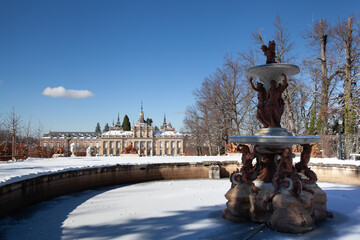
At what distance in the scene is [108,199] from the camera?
26.7 ft

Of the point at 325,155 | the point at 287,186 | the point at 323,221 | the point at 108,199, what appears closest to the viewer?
the point at 287,186

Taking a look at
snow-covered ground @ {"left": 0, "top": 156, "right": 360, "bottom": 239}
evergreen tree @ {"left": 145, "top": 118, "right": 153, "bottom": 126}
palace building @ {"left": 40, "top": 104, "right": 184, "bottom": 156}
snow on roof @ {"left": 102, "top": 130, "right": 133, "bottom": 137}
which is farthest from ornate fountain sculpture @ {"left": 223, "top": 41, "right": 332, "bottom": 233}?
evergreen tree @ {"left": 145, "top": 118, "right": 153, "bottom": 126}

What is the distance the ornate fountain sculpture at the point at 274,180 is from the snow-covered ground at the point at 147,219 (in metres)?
0.24

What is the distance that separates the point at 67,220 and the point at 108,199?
222cm

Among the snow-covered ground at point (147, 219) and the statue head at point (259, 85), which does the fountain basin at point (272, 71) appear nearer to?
the statue head at point (259, 85)

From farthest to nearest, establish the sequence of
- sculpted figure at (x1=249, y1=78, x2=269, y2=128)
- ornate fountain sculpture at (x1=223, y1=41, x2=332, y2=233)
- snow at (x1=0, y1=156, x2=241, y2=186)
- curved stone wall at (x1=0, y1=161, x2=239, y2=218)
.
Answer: snow at (x1=0, y1=156, x2=241, y2=186), sculpted figure at (x1=249, y1=78, x2=269, y2=128), curved stone wall at (x1=0, y1=161, x2=239, y2=218), ornate fountain sculpture at (x1=223, y1=41, x2=332, y2=233)

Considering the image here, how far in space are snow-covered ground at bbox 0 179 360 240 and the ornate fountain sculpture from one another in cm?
24

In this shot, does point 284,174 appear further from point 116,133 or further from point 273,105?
point 116,133

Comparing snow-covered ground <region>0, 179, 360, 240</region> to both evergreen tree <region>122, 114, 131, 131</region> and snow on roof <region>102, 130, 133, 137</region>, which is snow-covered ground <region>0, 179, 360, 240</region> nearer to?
snow on roof <region>102, 130, 133, 137</region>

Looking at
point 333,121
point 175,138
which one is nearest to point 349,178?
point 333,121

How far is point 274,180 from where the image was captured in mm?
5641

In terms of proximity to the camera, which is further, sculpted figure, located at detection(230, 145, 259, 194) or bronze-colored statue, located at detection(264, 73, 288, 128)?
bronze-colored statue, located at detection(264, 73, 288, 128)

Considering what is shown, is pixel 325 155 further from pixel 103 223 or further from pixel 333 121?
pixel 103 223

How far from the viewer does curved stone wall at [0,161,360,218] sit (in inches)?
261
